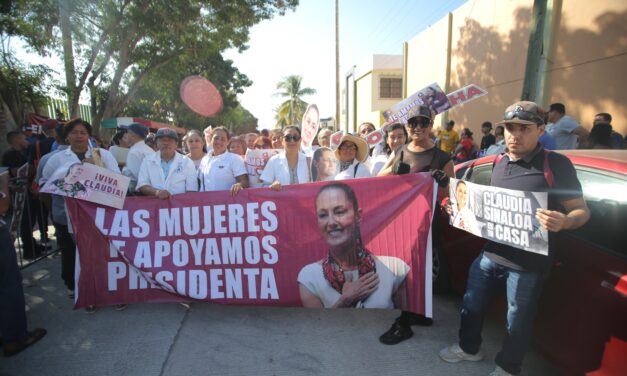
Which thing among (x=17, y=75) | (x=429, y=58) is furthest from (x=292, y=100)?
(x=17, y=75)

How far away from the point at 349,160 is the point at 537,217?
77.9 inches

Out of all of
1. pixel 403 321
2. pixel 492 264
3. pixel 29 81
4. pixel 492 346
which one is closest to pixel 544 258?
pixel 492 264

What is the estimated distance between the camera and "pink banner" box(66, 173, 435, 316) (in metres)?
2.97

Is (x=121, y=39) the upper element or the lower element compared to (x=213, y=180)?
upper

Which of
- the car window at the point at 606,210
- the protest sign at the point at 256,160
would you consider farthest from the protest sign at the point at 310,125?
the car window at the point at 606,210

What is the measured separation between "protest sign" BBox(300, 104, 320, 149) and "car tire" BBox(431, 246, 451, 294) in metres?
2.12

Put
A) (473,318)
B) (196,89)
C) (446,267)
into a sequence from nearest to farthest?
(473,318) < (446,267) < (196,89)

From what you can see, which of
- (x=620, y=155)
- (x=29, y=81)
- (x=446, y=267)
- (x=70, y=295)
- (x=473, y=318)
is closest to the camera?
(x=620, y=155)

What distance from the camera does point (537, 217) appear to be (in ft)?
6.46

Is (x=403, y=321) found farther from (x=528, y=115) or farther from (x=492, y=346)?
(x=528, y=115)

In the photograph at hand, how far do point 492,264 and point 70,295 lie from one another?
417cm

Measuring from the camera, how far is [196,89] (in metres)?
25.9

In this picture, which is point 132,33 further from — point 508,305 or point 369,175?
point 508,305

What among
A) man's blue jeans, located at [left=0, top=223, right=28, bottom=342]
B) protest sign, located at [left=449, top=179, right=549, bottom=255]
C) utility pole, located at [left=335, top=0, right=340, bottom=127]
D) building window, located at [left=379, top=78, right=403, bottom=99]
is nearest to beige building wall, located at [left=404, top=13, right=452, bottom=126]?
utility pole, located at [left=335, top=0, right=340, bottom=127]
